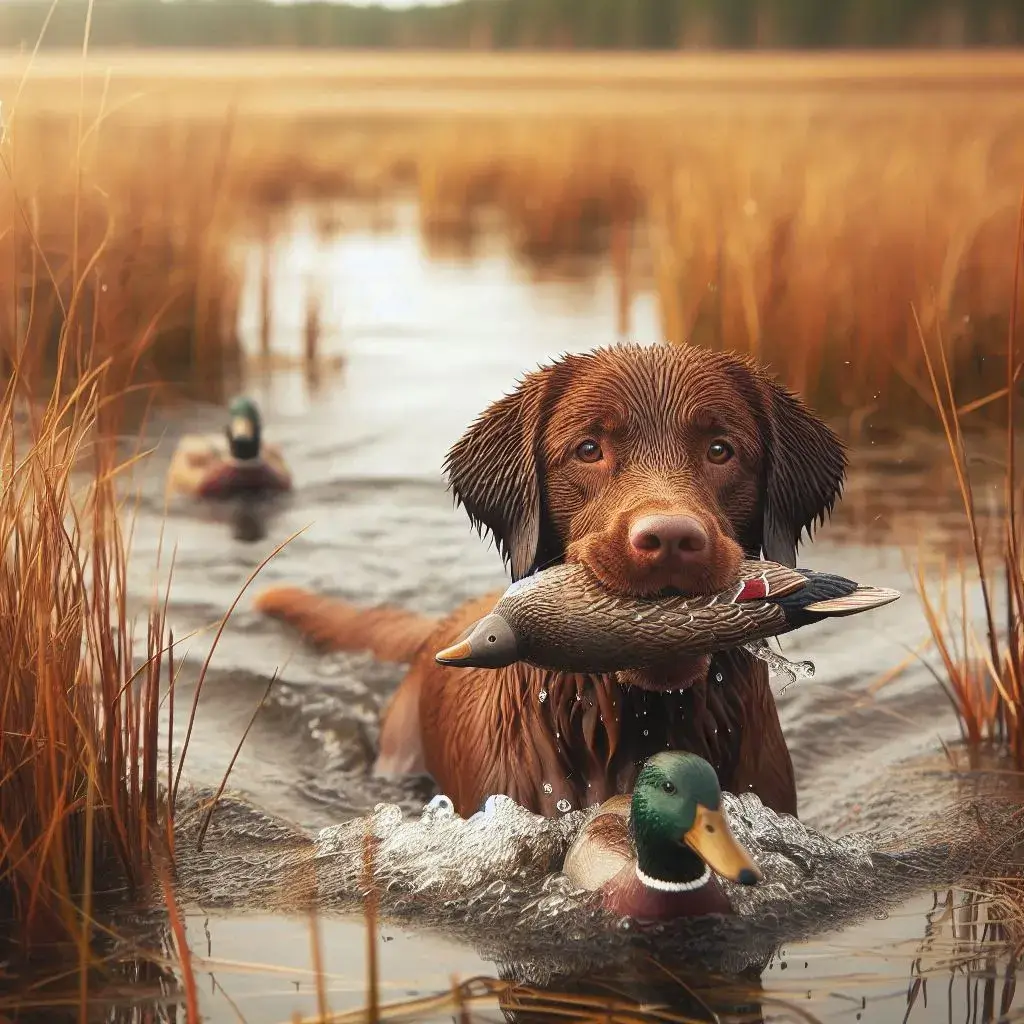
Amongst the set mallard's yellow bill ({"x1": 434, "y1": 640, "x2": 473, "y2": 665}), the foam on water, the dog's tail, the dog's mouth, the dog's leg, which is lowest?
the foam on water

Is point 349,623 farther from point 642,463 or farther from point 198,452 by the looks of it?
point 198,452

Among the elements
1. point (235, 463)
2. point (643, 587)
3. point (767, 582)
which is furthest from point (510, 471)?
point (235, 463)

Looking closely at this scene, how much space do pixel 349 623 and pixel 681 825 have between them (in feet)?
9.69

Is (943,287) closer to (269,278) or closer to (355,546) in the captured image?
(355,546)

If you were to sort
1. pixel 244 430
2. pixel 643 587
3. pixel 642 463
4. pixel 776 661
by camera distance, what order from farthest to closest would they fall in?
1. pixel 244 430
2. pixel 776 661
3. pixel 642 463
4. pixel 643 587

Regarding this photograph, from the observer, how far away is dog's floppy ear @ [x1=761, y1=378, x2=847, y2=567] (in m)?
4.11

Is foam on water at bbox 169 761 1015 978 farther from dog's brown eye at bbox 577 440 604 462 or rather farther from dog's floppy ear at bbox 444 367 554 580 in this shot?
dog's brown eye at bbox 577 440 604 462

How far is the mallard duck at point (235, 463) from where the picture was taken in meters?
8.68

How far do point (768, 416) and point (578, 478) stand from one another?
1.69ft

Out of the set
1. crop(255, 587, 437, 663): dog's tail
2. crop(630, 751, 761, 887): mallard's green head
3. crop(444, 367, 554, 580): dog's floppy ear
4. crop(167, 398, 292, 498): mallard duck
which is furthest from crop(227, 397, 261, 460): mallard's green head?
crop(630, 751, 761, 887): mallard's green head

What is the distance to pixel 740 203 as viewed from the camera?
10133mm

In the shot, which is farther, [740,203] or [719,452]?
[740,203]

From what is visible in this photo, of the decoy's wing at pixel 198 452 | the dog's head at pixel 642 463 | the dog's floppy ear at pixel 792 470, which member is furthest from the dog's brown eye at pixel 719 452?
the decoy's wing at pixel 198 452

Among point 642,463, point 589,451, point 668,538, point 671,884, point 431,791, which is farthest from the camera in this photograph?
point 431,791
